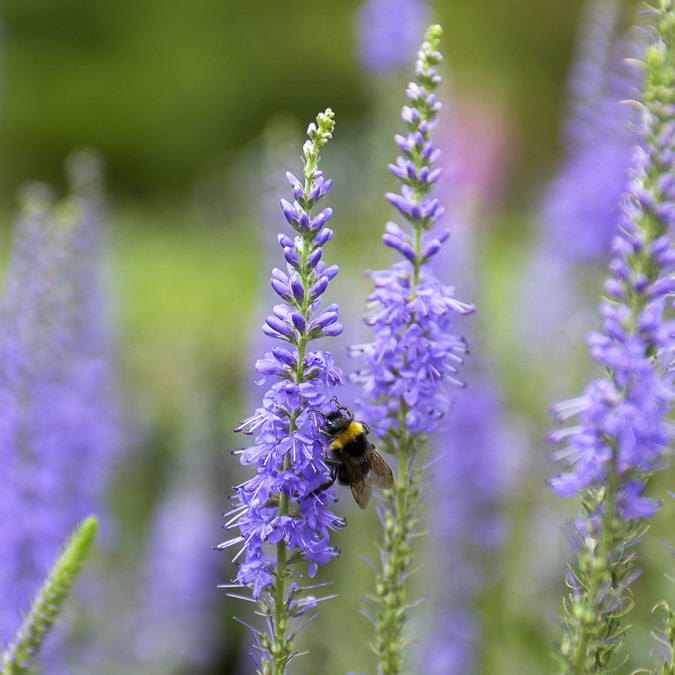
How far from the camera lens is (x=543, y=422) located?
6.93 meters

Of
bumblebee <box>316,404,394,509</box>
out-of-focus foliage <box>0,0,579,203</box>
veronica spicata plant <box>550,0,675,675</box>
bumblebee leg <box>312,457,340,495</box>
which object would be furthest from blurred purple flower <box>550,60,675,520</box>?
out-of-focus foliage <box>0,0,579,203</box>

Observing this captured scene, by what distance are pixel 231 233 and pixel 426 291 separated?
13.2 metres

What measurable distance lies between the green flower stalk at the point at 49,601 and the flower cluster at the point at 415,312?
83 cm

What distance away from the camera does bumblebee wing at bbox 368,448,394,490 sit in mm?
2463

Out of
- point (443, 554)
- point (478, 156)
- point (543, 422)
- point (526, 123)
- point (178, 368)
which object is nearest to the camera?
point (443, 554)

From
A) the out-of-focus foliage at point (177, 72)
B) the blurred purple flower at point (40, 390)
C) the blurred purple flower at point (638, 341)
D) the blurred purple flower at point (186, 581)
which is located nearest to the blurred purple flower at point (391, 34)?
the blurred purple flower at point (40, 390)

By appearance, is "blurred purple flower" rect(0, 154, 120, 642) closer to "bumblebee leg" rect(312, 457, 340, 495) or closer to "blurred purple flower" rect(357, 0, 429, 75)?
"bumblebee leg" rect(312, 457, 340, 495)

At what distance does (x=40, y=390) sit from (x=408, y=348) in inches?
87.1

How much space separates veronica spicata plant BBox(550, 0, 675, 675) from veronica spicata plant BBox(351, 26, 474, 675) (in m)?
0.46

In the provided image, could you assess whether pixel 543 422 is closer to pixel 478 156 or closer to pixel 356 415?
pixel 356 415

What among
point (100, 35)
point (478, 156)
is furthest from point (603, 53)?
point (100, 35)

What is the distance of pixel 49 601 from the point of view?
227 cm

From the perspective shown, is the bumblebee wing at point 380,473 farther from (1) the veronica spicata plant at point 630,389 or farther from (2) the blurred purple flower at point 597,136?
(2) the blurred purple flower at point 597,136

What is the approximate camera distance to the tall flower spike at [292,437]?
206 centimetres
